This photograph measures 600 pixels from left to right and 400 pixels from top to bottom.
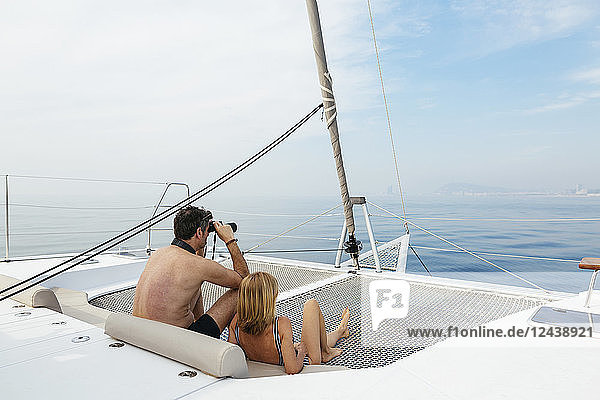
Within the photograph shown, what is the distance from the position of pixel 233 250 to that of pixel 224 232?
11 cm

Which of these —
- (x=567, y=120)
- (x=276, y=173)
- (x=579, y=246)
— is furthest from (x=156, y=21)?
(x=567, y=120)

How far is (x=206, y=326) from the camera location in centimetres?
187

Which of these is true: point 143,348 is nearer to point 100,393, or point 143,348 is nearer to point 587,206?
point 100,393

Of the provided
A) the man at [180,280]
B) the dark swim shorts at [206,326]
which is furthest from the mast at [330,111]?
the dark swim shorts at [206,326]

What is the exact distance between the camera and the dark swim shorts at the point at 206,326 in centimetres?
185

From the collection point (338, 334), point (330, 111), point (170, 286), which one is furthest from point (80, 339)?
point (330, 111)

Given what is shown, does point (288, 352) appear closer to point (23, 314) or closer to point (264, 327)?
point (264, 327)

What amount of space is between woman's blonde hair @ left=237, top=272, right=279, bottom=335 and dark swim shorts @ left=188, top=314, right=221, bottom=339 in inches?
10.0

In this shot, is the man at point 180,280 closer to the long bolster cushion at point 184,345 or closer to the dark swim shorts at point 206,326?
the dark swim shorts at point 206,326

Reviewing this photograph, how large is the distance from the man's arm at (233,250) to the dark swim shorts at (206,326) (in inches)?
8.9

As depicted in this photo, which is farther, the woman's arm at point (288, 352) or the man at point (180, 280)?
the man at point (180, 280)

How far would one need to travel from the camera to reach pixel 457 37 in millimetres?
17750

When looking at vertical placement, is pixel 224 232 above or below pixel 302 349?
above

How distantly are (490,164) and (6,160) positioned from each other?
16667 mm
